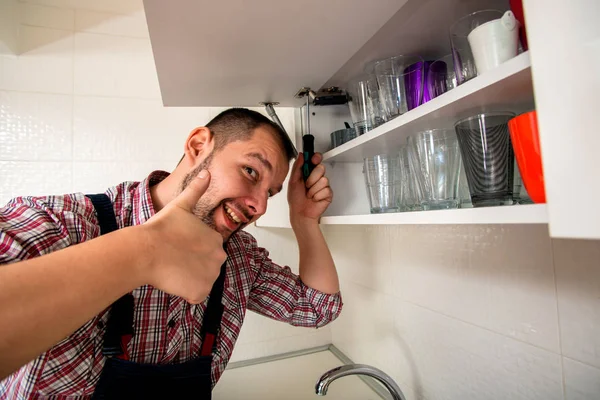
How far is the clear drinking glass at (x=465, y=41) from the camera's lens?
512 mm

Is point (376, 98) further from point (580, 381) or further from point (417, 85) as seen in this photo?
point (580, 381)

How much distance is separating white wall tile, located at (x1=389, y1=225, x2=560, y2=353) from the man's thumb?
64 cm

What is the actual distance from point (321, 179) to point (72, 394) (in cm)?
74

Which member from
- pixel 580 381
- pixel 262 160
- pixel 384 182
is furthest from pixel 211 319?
pixel 580 381

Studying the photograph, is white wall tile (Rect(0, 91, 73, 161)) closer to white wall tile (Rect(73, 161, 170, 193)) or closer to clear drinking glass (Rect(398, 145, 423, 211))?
white wall tile (Rect(73, 161, 170, 193))

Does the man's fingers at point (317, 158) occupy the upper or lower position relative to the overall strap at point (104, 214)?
upper

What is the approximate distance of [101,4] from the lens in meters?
1.51

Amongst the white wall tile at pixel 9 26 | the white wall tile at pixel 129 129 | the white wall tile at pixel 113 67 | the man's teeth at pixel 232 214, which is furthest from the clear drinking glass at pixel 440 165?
the white wall tile at pixel 9 26

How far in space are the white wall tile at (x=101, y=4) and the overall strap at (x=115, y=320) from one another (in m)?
1.27

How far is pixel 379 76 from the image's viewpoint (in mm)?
724

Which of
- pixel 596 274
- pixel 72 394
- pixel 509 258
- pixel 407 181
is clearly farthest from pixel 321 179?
pixel 72 394

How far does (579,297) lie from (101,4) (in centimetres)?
202

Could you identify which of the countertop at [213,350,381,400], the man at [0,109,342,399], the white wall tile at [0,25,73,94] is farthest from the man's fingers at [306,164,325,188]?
the white wall tile at [0,25,73,94]

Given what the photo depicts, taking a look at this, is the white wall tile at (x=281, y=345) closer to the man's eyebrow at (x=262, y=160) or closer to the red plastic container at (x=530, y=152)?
the man's eyebrow at (x=262, y=160)
